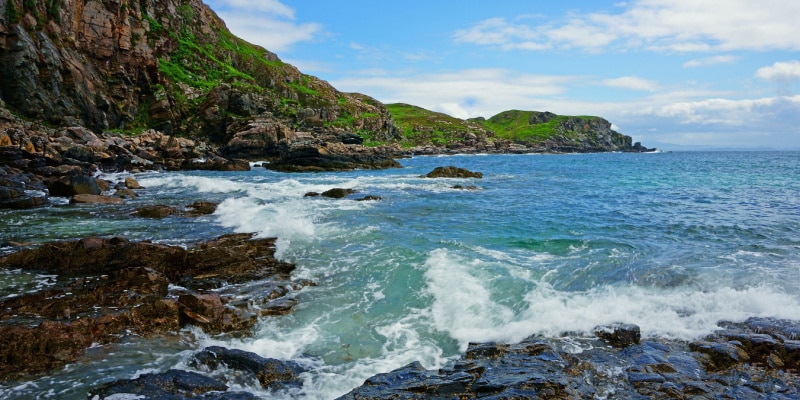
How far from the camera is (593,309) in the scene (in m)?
9.87

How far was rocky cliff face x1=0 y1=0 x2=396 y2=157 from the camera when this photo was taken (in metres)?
45.8

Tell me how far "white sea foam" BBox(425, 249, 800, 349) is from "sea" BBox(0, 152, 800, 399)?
5 cm

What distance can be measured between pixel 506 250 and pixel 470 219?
5.96 metres

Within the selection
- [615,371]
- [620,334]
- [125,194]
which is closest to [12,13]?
[125,194]

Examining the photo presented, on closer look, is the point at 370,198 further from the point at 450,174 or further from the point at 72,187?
the point at 450,174

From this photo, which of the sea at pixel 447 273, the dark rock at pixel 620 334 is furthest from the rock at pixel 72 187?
the dark rock at pixel 620 334

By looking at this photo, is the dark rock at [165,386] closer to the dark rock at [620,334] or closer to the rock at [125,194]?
the dark rock at [620,334]

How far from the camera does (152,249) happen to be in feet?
42.2

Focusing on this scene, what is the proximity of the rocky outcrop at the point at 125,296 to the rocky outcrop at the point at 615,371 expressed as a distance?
15.9 feet

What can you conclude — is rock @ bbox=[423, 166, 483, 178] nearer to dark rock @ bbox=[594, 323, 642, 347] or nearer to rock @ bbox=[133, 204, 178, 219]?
rock @ bbox=[133, 204, 178, 219]

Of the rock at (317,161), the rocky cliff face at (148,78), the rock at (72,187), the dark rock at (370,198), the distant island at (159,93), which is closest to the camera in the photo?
the rock at (72,187)

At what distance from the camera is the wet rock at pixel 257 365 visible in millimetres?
7238

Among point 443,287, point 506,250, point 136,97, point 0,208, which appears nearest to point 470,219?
point 506,250

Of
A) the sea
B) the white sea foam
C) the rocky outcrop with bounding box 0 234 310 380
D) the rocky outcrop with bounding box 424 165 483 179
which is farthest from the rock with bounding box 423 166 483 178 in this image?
the white sea foam
